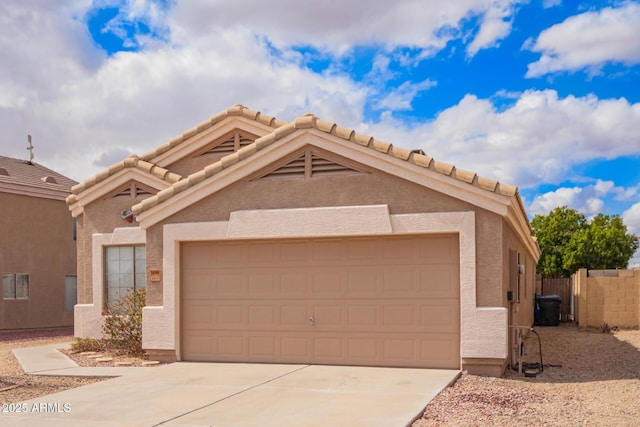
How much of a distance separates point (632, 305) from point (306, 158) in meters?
13.5

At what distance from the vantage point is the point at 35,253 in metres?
24.4

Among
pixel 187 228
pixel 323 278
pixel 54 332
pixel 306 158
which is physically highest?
pixel 306 158

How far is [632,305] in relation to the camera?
68.7ft

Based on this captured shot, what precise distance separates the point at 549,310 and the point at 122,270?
14.7 metres

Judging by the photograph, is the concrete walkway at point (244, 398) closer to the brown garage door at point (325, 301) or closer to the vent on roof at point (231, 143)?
the brown garage door at point (325, 301)

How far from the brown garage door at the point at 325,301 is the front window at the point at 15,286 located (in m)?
13.2

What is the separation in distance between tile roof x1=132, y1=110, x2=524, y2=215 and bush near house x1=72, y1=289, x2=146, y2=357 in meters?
2.50

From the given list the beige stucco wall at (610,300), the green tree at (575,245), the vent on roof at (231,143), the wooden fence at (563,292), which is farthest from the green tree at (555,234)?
the vent on roof at (231,143)

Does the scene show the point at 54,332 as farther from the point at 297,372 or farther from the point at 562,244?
the point at 562,244

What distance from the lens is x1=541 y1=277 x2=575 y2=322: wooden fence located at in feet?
84.9

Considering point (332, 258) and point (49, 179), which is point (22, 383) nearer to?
point (332, 258)

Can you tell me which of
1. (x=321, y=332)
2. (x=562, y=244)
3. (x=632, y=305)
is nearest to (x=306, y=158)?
(x=321, y=332)

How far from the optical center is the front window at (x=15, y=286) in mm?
23406

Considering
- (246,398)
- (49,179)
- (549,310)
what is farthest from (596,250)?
(246,398)
